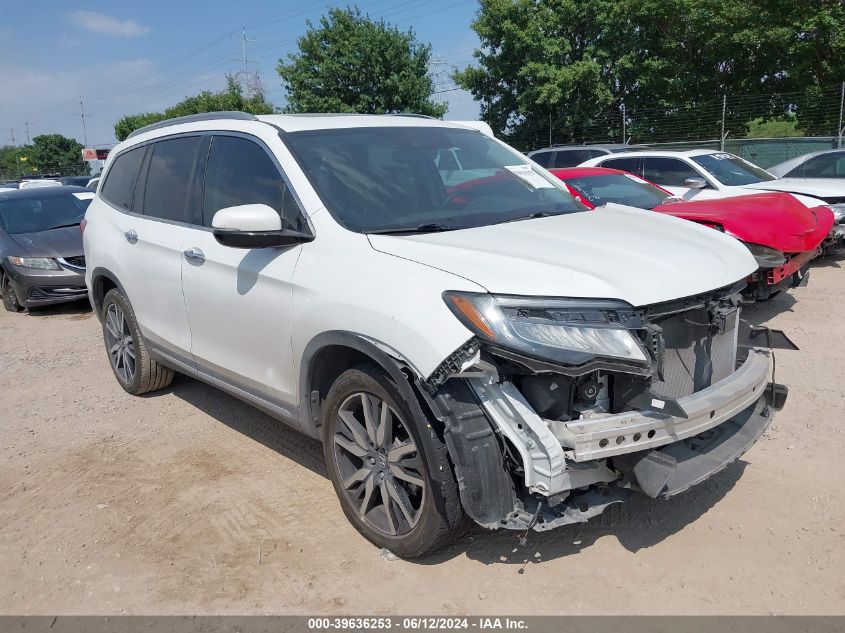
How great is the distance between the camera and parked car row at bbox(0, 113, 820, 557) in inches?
102

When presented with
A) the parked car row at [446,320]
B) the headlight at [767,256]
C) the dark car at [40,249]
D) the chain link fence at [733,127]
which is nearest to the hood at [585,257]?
the parked car row at [446,320]

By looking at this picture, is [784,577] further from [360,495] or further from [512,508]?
[360,495]

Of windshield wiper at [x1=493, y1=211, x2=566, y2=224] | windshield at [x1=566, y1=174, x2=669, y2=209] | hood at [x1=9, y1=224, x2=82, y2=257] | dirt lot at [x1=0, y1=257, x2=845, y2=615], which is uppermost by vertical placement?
windshield wiper at [x1=493, y1=211, x2=566, y2=224]

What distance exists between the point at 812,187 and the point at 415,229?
27.9ft

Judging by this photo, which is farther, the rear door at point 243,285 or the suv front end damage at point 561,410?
the rear door at point 243,285

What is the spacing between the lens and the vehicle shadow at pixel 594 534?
315 centimetres

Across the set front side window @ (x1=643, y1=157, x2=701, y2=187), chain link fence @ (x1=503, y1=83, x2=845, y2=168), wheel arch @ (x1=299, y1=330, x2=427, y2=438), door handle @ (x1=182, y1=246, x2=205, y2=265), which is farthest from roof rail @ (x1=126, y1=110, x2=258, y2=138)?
chain link fence @ (x1=503, y1=83, x2=845, y2=168)

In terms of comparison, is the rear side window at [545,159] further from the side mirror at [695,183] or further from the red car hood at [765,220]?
the red car hood at [765,220]

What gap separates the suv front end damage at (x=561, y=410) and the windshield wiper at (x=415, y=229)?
0.68 metres

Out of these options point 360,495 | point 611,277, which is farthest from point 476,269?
point 360,495

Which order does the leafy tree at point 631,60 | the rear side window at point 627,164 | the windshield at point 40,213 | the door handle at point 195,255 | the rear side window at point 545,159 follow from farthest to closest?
the leafy tree at point 631,60 → the rear side window at point 545,159 → the rear side window at point 627,164 → the windshield at point 40,213 → the door handle at point 195,255

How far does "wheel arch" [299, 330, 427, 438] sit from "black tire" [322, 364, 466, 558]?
0.07m

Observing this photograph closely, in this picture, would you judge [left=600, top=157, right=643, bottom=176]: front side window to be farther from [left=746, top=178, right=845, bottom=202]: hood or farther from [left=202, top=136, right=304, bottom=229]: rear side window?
[left=202, top=136, right=304, bottom=229]: rear side window

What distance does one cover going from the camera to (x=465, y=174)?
13.1ft
